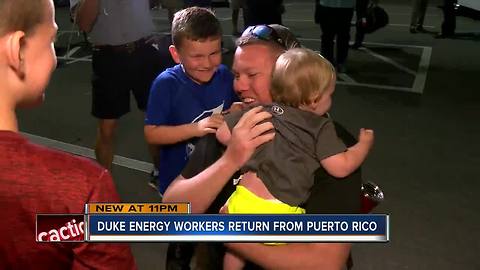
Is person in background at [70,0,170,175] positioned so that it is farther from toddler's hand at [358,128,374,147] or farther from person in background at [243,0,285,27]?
person in background at [243,0,285,27]

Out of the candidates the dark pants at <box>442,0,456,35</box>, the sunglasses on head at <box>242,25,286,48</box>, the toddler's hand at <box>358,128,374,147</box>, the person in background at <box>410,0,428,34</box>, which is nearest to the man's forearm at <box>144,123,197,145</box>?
the sunglasses on head at <box>242,25,286,48</box>

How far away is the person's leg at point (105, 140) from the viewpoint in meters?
3.99

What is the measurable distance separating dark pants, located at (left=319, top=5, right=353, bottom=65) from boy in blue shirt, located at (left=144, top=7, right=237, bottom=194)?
523 centimetres

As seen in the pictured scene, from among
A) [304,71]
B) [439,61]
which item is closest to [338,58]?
[439,61]

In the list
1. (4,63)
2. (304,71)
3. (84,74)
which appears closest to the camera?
(4,63)

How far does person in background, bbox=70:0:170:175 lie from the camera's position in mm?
3908

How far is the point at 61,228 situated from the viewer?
0.98 meters

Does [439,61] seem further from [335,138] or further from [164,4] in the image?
[335,138]

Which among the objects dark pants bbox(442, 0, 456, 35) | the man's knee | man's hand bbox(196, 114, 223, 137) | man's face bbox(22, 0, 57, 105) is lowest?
dark pants bbox(442, 0, 456, 35)

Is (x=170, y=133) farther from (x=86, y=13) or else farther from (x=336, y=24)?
(x=336, y=24)

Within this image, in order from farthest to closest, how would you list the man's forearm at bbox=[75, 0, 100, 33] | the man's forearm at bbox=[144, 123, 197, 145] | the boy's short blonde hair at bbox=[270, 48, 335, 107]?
the man's forearm at bbox=[75, 0, 100, 33], the man's forearm at bbox=[144, 123, 197, 145], the boy's short blonde hair at bbox=[270, 48, 335, 107]

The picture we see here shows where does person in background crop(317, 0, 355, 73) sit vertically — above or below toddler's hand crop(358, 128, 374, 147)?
below

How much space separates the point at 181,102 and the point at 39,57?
143 centimetres

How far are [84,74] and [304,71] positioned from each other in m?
7.14
